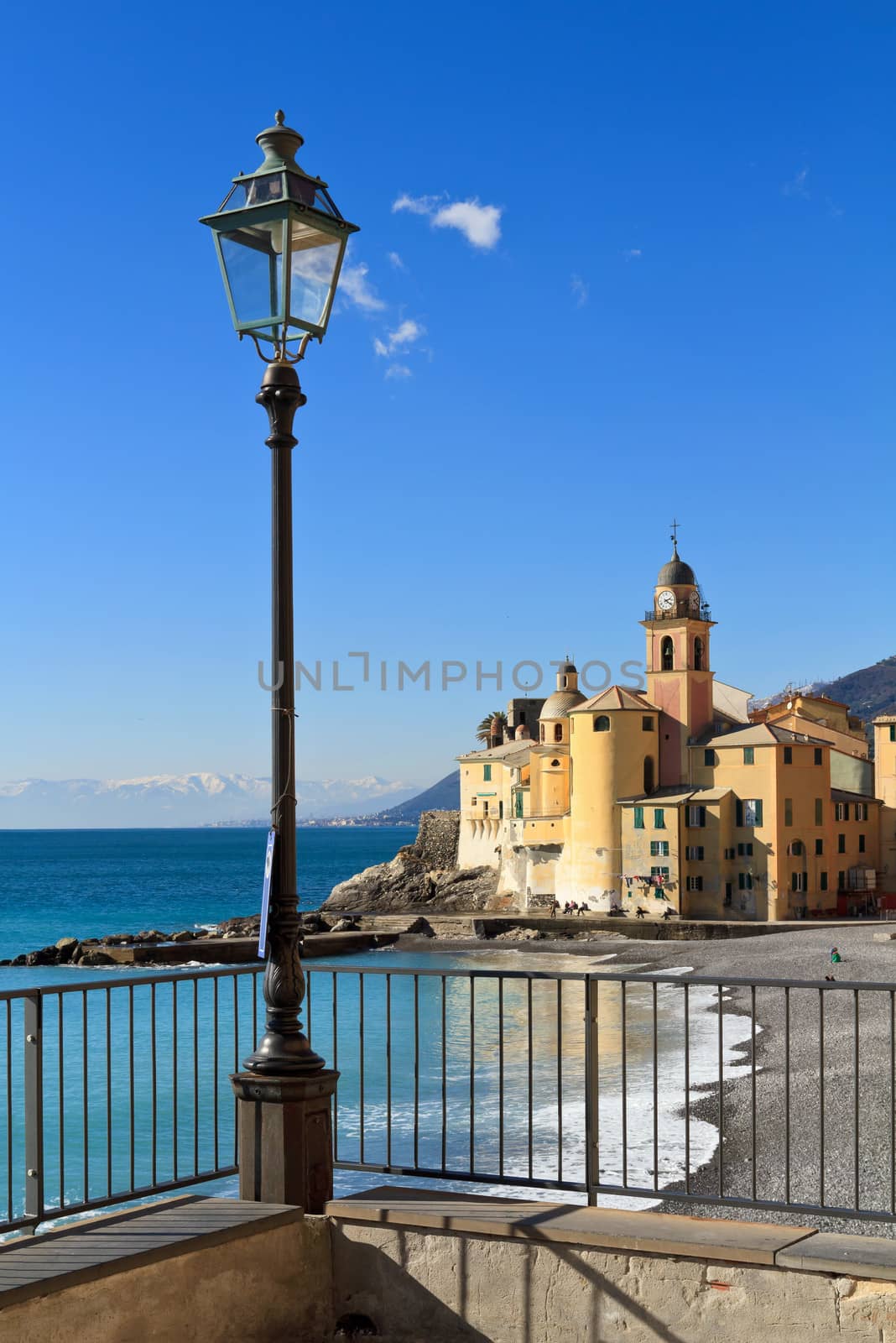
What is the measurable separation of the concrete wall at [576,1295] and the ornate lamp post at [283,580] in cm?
41

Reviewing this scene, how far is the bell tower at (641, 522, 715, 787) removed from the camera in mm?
61188

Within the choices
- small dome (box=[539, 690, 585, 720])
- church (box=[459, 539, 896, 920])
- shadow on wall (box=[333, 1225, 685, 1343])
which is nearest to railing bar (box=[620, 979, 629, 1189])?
shadow on wall (box=[333, 1225, 685, 1343])

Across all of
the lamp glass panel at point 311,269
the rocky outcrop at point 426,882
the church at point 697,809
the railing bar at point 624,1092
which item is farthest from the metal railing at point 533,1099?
the rocky outcrop at point 426,882

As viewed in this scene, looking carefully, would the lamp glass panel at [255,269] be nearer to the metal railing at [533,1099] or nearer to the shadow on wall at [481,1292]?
the metal railing at [533,1099]

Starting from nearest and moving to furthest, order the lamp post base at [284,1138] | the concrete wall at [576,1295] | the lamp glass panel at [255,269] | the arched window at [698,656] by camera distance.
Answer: the concrete wall at [576,1295]
the lamp post base at [284,1138]
the lamp glass panel at [255,269]
the arched window at [698,656]

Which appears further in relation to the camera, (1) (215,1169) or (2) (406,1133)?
(2) (406,1133)

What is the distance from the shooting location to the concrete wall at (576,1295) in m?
5.07

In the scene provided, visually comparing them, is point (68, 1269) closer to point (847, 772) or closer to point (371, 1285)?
point (371, 1285)

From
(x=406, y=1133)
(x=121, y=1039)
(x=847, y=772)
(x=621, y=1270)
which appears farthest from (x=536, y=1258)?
(x=847, y=772)

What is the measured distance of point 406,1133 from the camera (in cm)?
2347

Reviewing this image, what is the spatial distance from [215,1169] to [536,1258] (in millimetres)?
1818

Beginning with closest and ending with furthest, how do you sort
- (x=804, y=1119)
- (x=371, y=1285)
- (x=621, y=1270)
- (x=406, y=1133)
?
(x=621, y=1270), (x=371, y=1285), (x=804, y=1119), (x=406, y=1133)

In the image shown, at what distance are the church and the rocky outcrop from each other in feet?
39.9

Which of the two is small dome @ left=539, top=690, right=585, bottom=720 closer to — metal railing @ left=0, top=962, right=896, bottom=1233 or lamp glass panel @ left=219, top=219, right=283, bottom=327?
metal railing @ left=0, top=962, right=896, bottom=1233
